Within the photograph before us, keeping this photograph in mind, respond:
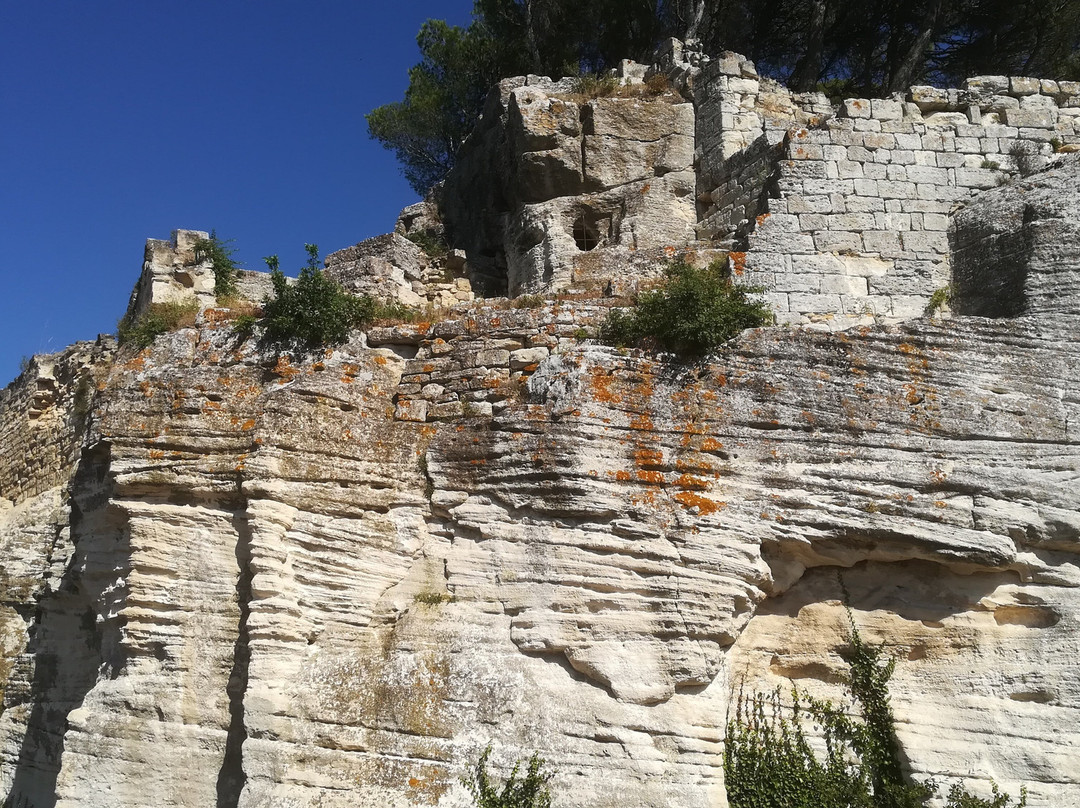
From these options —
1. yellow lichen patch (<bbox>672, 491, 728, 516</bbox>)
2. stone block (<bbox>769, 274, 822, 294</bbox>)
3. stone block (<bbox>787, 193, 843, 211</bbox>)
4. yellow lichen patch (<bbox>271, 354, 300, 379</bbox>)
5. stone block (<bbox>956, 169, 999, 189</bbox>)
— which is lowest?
yellow lichen patch (<bbox>672, 491, 728, 516</bbox>)

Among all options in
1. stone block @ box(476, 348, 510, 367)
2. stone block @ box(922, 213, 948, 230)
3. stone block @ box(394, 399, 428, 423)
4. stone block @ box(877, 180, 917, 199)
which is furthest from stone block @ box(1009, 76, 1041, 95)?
stone block @ box(394, 399, 428, 423)

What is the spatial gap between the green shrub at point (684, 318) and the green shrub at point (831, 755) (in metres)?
2.60

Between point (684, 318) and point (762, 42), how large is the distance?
42.5 feet

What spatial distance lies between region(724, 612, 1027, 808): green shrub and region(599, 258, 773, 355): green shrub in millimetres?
2605

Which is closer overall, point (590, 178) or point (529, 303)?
point (529, 303)

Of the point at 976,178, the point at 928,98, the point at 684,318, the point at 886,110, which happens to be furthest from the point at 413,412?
the point at 928,98

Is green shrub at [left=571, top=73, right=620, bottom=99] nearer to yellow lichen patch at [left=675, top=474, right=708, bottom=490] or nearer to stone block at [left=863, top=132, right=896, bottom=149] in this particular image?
stone block at [left=863, top=132, right=896, bottom=149]

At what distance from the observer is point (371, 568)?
24.1 ft

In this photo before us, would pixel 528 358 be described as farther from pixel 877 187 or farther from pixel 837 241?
pixel 877 187

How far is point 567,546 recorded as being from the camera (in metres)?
7.05

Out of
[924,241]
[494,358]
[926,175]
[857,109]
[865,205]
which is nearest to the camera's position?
[494,358]

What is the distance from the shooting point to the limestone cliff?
6738 mm

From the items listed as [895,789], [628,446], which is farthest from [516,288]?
[895,789]

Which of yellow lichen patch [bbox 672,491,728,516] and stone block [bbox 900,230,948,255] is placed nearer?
yellow lichen patch [bbox 672,491,728,516]
